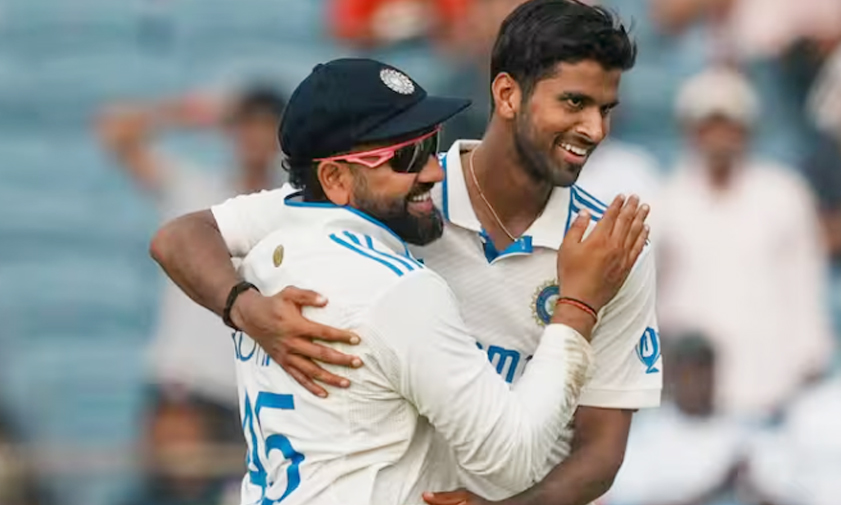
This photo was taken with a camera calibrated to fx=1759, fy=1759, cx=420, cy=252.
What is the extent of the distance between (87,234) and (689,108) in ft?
8.93

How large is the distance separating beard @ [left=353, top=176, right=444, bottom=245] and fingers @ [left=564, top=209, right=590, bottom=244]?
262 millimetres

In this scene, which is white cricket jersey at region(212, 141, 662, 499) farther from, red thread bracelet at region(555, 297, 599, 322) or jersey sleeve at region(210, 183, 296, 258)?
red thread bracelet at region(555, 297, 599, 322)

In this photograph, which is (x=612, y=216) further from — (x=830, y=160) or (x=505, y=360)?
(x=830, y=160)

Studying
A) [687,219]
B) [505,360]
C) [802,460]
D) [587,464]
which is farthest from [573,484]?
[687,219]

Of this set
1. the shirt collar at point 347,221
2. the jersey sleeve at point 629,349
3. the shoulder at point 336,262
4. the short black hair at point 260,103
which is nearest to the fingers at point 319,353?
the shoulder at point 336,262

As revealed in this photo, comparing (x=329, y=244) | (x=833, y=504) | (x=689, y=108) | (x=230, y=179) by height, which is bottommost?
(x=833, y=504)

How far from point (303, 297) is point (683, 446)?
13.1 feet

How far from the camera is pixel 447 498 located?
331 centimetres

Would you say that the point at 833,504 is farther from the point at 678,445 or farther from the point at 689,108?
the point at 689,108

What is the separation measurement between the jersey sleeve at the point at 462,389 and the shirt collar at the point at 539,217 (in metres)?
0.45

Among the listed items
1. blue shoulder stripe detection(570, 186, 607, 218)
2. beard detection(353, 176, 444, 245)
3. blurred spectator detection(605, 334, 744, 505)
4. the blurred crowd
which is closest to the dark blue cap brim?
beard detection(353, 176, 444, 245)

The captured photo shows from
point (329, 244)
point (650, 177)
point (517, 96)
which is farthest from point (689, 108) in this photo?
point (329, 244)

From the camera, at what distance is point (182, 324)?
745 centimetres

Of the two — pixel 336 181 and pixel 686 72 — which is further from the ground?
pixel 336 181
